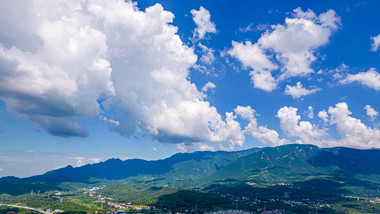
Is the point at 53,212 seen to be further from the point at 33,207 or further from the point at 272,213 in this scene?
the point at 272,213

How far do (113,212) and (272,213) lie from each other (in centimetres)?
11466

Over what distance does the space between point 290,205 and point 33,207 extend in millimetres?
210372

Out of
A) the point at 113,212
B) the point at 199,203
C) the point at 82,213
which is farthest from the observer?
the point at 199,203

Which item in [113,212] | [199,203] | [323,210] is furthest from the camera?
[199,203]

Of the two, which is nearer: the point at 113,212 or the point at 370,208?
the point at 113,212

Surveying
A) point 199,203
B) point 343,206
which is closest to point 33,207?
point 199,203

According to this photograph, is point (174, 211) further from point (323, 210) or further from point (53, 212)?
point (323, 210)

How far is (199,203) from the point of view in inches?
7648

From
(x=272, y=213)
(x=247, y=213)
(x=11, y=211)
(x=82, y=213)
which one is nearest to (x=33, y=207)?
(x=11, y=211)

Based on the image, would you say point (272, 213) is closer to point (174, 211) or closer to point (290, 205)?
point (290, 205)

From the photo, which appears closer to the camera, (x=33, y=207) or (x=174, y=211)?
(x=174, y=211)

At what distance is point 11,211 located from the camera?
15712 cm

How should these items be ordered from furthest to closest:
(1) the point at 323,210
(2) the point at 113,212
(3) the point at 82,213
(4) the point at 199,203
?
(4) the point at 199,203 < (1) the point at 323,210 < (2) the point at 113,212 < (3) the point at 82,213

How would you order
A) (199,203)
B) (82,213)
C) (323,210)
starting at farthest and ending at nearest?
(199,203) → (323,210) → (82,213)
